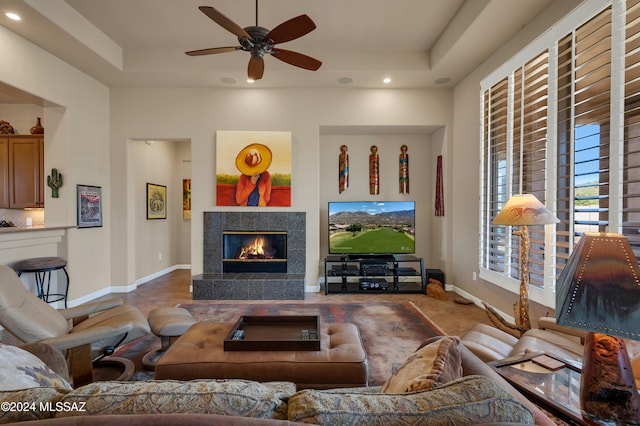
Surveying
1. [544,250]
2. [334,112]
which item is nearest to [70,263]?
[334,112]

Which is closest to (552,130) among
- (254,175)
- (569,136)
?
(569,136)

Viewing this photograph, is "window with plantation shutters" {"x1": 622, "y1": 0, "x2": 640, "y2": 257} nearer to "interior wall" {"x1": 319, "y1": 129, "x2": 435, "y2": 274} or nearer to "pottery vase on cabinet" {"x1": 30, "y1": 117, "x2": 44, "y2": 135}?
"interior wall" {"x1": 319, "y1": 129, "x2": 435, "y2": 274}

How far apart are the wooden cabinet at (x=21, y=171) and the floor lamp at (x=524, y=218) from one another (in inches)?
228

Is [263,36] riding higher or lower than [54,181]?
higher

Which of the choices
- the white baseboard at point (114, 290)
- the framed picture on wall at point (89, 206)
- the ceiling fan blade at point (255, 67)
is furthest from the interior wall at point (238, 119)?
the ceiling fan blade at point (255, 67)

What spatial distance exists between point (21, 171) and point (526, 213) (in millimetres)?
6207

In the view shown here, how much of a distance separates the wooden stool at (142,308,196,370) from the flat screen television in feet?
8.92

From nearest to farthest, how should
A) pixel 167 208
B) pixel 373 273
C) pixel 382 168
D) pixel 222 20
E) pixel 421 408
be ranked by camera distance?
1. pixel 421 408
2. pixel 222 20
3. pixel 373 273
4. pixel 382 168
5. pixel 167 208

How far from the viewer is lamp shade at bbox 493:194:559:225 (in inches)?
98.5

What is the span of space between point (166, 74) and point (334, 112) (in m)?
2.47

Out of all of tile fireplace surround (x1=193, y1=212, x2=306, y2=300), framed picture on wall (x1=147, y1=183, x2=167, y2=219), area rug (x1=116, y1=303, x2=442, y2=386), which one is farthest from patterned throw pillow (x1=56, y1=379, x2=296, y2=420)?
framed picture on wall (x1=147, y1=183, x2=167, y2=219)

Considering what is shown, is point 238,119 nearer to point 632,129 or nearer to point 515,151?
point 515,151

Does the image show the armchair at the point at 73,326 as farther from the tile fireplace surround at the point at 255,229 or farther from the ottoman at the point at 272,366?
the tile fireplace surround at the point at 255,229

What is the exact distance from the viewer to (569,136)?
2.77 meters
